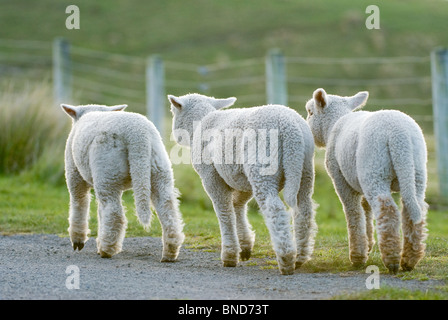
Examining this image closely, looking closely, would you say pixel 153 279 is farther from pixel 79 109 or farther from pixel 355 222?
pixel 79 109

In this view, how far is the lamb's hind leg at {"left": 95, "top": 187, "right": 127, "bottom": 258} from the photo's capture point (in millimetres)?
6406

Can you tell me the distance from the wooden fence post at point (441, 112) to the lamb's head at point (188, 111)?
19.1 ft

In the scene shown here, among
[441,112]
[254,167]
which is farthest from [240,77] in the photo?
[254,167]

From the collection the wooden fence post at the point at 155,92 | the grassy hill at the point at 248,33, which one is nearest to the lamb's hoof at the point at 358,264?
the wooden fence post at the point at 155,92

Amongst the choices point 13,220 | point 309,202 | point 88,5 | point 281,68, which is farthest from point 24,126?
point 88,5

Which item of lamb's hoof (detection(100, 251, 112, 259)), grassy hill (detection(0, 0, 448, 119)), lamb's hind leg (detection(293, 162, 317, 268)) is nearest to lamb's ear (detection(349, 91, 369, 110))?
lamb's hind leg (detection(293, 162, 317, 268))

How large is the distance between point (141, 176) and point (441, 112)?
6860 millimetres

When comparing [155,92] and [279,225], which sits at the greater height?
[155,92]

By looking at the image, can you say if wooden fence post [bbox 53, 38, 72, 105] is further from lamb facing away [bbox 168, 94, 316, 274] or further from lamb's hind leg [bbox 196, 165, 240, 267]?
lamb's hind leg [bbox 196, 165, 240, 267]

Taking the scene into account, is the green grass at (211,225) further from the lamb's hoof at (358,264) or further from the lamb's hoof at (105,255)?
the lamb's hoof at (105,255)

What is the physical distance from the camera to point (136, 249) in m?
7.35

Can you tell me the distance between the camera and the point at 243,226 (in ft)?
21.9

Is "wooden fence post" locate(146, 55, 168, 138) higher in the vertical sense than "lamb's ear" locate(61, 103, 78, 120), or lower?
higher
